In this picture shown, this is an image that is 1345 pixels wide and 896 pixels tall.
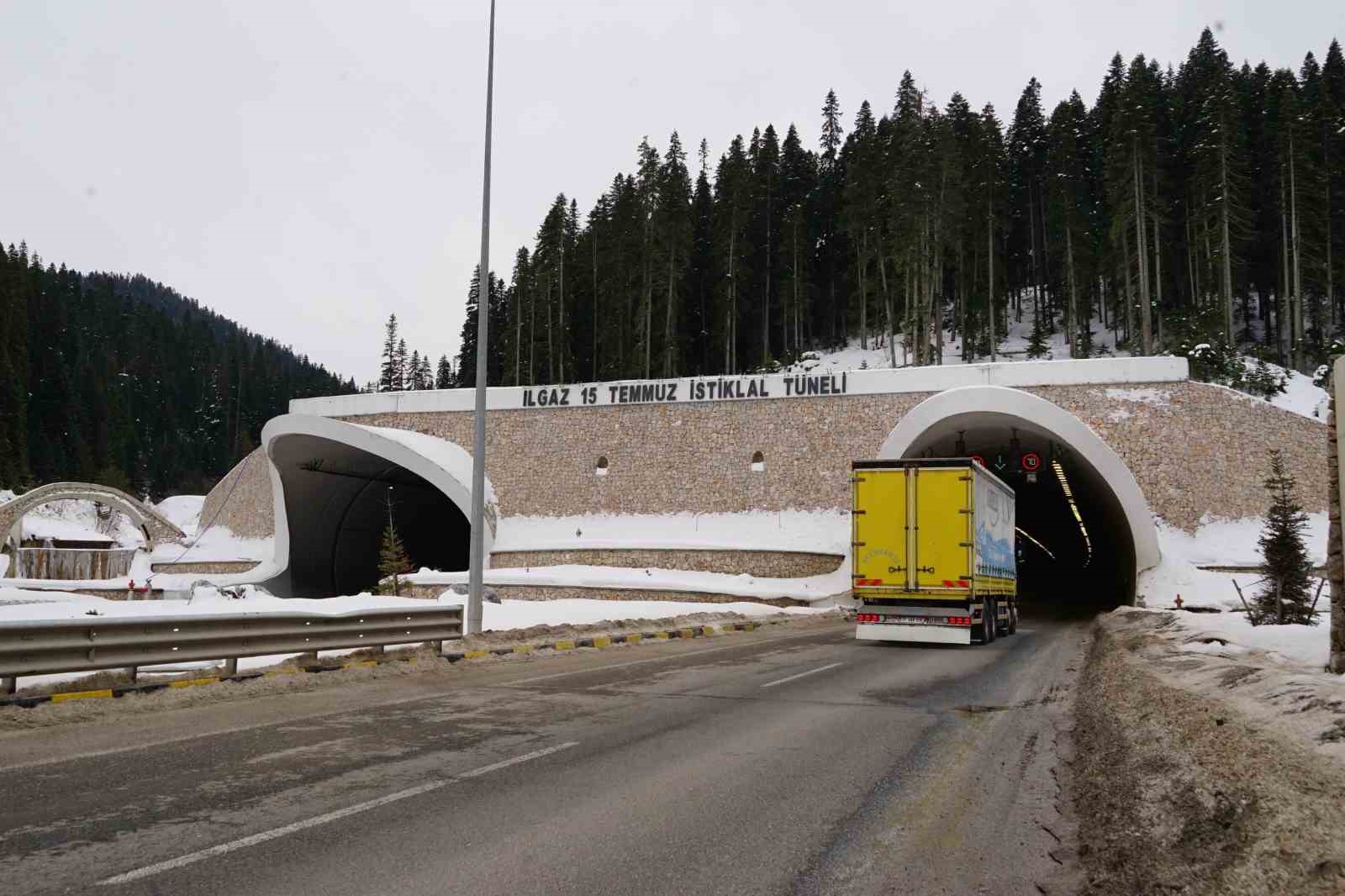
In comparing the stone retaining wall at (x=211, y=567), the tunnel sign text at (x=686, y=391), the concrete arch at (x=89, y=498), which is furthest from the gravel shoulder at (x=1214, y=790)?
the concrete arch at (x=89, y=498)

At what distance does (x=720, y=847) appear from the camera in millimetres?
5281

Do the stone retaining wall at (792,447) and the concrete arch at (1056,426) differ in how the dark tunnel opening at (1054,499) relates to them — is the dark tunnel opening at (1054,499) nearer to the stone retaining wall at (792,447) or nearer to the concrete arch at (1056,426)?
the concrete arch at (1056,426)

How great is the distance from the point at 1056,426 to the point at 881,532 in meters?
17.8

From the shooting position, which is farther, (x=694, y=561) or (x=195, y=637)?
(x=694, y=561)

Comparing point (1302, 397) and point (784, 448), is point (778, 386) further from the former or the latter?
point (1302, 397)

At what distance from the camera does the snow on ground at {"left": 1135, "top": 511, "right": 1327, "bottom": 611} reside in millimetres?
32406

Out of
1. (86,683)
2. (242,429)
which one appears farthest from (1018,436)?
(242,429)

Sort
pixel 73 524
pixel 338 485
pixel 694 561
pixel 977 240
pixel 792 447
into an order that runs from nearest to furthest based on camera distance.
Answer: pixel 694 561 < pixel 792 447 < pixel 338 485 < pixel 977 240 < pixel 73 524

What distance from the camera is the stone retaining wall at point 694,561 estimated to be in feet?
129

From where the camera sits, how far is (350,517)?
53.3 m

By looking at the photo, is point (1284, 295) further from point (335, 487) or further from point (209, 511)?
point (209, 511)

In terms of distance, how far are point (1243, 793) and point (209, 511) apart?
2541 inches

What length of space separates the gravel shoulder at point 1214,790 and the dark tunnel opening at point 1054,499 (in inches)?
988

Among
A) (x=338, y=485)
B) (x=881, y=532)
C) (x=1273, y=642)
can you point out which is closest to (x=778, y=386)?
(x=338, y=485)
